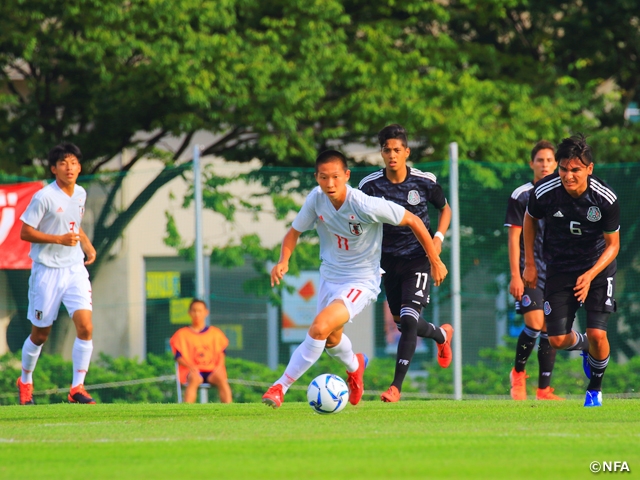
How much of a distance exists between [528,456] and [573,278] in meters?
3.01

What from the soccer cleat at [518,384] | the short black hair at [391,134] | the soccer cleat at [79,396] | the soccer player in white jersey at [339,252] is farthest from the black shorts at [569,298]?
the soccer cleat at [79,396]

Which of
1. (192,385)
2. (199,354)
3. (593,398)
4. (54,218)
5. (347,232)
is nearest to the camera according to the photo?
(347,232)

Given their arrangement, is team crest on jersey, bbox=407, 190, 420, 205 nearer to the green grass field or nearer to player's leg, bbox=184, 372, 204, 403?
the green grass field

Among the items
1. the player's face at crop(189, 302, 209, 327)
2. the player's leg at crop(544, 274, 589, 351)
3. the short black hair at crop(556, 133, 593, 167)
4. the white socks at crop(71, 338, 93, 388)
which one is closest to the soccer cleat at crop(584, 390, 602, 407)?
the player's leg at crop(544, 274, 589, 351)

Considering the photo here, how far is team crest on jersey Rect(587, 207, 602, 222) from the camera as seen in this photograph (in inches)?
303

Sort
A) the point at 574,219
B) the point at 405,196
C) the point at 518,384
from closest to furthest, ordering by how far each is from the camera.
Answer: the point at 574,219 < the point at 405,196 < the point at 518,384

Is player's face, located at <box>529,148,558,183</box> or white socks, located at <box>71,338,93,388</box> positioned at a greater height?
player's face, located at <box>529,148,558,183</box>

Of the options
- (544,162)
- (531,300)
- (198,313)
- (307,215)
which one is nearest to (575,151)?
(307,215)

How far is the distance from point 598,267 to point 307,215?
88.3 inches

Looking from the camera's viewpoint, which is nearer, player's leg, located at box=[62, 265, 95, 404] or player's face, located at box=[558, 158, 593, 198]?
player's face, located at box=[558, 158, 593, 198]

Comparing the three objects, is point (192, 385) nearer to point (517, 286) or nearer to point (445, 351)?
point (445, 351)

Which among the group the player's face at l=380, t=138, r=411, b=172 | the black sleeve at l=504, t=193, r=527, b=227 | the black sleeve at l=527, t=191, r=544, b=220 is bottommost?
the black sleeve at l=527, t=191, r=544, b=220

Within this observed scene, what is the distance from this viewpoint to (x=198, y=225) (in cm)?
1324

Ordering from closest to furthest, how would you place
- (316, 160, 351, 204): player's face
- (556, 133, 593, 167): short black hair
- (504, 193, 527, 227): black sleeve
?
(556, 133, 593, 167): short black hair, (316, 160, 351, 204): player's face, (504, 193, 527, 227): black sleeve
